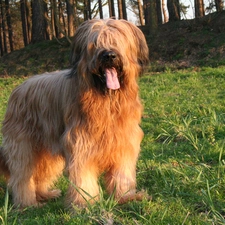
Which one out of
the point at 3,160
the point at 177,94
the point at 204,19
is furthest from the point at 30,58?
the point at 3,160

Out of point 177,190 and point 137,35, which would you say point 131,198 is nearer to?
point 177,190

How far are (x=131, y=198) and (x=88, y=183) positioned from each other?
0.43 meters

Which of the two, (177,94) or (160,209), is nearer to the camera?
(160,209)

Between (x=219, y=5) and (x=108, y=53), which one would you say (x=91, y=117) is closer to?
(x=108, y=53)

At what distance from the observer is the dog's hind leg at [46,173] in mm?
4062

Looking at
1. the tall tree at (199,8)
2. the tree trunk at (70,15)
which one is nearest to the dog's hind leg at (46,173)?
the tall tree at (199,8)

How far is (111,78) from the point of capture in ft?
10.1

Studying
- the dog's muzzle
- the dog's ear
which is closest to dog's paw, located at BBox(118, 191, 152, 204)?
the dog's muzzle

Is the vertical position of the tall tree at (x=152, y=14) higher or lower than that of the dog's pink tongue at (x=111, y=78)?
higher

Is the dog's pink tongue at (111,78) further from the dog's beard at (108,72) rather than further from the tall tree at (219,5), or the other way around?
the tall tree at (219,5)

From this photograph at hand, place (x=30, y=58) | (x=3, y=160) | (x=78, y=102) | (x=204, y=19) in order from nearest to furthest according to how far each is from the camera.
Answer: (x=78, y=102) → (x=3, y=160) → (x=204, y=19) → (x=30, y=58)

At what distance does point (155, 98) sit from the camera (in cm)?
814

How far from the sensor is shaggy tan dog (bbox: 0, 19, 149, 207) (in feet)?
10.3

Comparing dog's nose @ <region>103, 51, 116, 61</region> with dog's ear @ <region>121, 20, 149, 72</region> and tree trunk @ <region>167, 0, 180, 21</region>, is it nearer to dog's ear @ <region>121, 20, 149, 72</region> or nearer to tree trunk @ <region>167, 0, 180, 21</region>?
dog's ear @ <region>121, 20, 149, 72</region>
